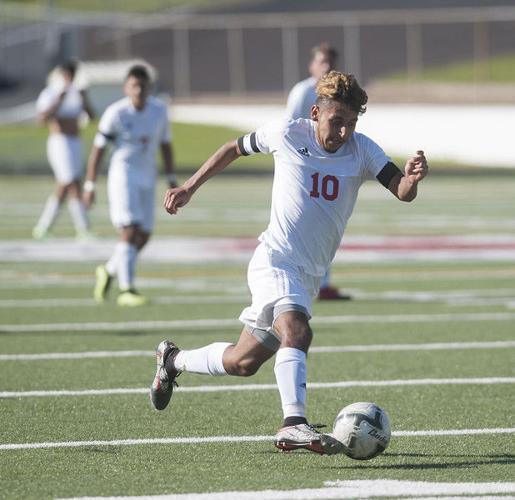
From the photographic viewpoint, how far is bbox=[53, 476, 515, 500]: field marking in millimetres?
5914

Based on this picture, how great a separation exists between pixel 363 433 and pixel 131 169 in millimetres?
7218

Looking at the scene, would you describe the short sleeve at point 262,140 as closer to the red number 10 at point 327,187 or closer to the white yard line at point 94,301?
the red number 10 at point 327,187

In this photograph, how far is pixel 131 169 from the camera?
44.2 feet

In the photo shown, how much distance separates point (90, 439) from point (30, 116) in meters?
39.6

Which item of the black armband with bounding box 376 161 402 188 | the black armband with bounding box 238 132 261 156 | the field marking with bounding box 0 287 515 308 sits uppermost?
the black armband with bounding box 238 132 261 156

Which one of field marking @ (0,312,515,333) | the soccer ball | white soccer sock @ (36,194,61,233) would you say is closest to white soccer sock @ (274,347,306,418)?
the soccer ball

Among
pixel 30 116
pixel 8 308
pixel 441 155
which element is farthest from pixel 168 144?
pixel 30 116

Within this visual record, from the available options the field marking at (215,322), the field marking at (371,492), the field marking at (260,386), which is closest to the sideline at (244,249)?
the field marking at (215,322)

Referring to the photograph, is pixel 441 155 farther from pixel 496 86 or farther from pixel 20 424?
pixel 20 424

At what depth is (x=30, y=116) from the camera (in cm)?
4597

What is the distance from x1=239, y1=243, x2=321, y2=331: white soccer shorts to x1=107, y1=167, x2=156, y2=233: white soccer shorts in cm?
615

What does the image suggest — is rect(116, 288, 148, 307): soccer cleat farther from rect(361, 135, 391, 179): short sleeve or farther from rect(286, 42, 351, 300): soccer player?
rect(361, 135, 391, 179): short sleeve

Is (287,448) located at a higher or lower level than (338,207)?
lower

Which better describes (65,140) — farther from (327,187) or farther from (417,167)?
(417,167)
